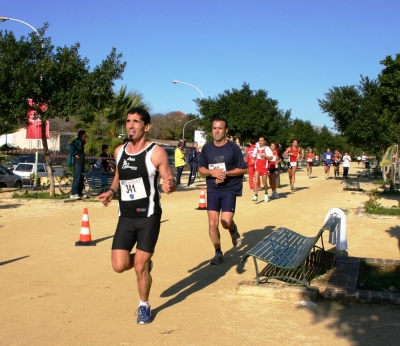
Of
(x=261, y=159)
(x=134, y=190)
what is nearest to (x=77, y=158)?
(x=261, y=159)

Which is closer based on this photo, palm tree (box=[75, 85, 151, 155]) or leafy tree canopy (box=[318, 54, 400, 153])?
palm tree (box=[75, 85, 151, 155])

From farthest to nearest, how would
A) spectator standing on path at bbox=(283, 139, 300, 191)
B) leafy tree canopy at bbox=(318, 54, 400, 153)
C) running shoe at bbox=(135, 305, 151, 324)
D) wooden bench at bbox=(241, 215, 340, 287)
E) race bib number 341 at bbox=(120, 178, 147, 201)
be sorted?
leafy tree canopy at bbox=(318, 54, 400, 153) < spectator standing on path at bbox=(283, 139, 300, 191) < wooden bench at bbox=(241, 215, 340, 287) < race bib number 341 at bbox=(120, 178, 147, 201) < running shoe at bbox=(135, 305, 151, 324)

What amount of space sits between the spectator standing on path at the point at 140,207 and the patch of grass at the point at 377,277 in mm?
2931

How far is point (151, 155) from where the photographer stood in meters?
5.18

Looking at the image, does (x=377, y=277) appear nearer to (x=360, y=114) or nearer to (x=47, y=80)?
(x=47, y=80)

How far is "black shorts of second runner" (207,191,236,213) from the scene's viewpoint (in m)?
7.62

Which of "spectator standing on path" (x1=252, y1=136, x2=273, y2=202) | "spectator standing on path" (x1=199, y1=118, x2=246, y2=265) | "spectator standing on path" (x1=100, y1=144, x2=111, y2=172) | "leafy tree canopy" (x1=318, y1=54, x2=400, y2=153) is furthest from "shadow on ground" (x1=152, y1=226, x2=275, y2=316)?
"leafy tree canopy" (x1=318, y1=54, x2=400, y2=153)

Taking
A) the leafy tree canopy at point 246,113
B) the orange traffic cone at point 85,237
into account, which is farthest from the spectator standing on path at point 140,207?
the leafy tree canopy at point 246,113

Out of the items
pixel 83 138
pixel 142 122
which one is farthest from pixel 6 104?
pixel 142 122

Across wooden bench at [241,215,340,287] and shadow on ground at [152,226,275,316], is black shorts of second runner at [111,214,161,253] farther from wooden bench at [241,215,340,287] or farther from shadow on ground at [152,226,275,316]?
wooden bench at [241,215,340,287]

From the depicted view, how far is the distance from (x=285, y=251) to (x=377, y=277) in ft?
4.86

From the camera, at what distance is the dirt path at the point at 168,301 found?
4742 mm

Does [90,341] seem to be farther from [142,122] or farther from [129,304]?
[142,122]

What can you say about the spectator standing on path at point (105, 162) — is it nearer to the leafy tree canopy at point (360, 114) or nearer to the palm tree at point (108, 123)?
the palm tree at point (108, 123)
